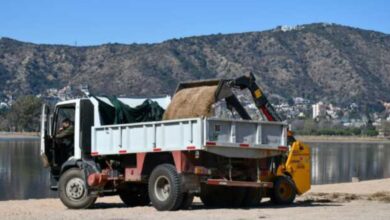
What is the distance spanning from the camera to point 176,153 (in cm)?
1836

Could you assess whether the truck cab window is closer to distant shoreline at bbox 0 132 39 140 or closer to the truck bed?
the truck bed

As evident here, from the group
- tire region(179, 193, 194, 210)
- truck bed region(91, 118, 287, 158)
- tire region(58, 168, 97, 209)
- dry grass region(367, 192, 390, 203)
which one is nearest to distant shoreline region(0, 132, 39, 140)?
dry grass region(367, 192, 390, 203)

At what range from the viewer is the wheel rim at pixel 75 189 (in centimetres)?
2006

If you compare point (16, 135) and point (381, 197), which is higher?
point (16, 135)

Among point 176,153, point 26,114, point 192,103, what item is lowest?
point 176,153

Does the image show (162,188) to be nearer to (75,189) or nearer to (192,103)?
(192,103)

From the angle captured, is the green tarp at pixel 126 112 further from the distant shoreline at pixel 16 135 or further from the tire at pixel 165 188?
the distant shoreline at pixel 16 135

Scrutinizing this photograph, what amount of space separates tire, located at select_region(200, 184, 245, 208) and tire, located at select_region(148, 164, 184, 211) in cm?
163

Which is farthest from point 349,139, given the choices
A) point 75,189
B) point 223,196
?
point 75,189

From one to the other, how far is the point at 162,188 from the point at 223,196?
2416 millimetres

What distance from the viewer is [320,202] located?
22.2m

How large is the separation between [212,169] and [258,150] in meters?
1.35

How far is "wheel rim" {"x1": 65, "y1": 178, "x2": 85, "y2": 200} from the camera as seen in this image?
20062mm

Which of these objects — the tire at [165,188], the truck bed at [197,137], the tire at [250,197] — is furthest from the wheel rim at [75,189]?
the tire at [250,197]
